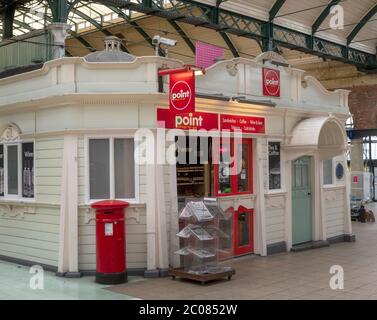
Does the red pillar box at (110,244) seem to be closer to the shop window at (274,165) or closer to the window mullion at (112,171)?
the window mullion at (112,171)

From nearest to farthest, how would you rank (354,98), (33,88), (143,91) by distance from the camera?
(143,91)
(33,88)
(354,98)

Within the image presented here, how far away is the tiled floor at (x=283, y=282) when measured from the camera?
757cm

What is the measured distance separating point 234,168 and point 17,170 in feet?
14.3

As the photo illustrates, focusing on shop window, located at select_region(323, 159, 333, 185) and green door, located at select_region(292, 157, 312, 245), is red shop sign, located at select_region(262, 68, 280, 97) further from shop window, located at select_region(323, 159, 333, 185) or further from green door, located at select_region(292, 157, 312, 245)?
shop window, located at select_region(323, 159, 333, 185)

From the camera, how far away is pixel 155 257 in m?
8.78

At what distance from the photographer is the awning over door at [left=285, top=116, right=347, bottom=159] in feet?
36.0

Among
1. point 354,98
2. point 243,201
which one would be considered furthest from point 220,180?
point 354,98

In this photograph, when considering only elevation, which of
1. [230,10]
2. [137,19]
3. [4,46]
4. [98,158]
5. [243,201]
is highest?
[137,19]

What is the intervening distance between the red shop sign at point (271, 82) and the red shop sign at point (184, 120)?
1.87m

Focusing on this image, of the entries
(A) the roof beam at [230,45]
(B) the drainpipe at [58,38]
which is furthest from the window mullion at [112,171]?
(A) the roof beam at [230,45]

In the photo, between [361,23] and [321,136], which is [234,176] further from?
[361,23]

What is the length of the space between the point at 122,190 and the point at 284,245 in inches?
164

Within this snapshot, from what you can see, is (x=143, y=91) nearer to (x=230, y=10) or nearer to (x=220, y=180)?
(x=220, y=180)
